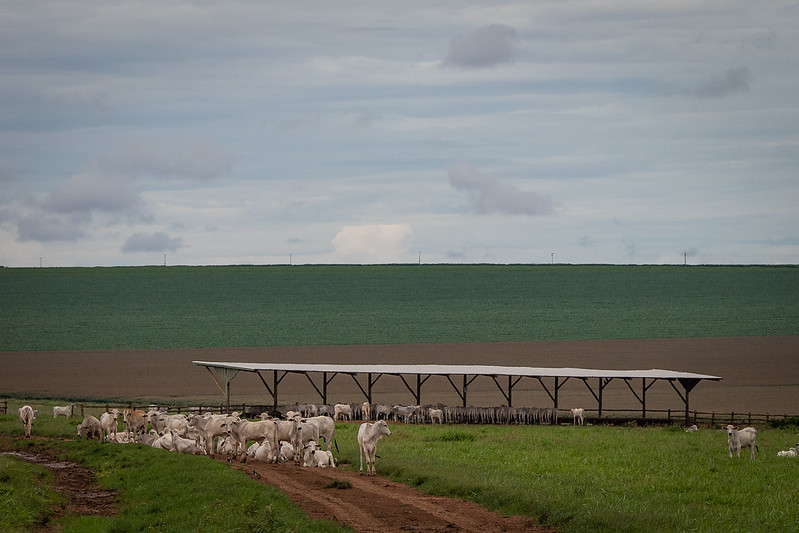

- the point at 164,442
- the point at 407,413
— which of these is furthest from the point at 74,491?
the point at 407,413

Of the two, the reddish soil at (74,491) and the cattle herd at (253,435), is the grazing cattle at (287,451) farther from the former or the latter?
the reddish soil at (74,491)

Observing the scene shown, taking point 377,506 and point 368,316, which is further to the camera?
point 368,316

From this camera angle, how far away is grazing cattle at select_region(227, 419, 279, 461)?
2923 cm

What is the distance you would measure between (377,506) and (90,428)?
18.8m

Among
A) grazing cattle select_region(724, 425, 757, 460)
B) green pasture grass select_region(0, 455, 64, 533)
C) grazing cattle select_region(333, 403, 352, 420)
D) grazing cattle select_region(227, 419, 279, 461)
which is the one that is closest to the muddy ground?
green pasture grass select_region(0, 455, 64, 533)

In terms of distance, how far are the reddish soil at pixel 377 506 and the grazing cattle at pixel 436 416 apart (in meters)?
21.1

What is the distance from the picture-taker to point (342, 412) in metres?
48.6

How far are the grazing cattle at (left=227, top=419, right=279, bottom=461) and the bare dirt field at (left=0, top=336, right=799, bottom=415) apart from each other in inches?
1255

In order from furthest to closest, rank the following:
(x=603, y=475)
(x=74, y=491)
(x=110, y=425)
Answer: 1. (x=110, y=425)
2. (x=603, y=475)
3. (x=74, y=491)

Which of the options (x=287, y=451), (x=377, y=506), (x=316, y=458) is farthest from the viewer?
(x=287, y=451)

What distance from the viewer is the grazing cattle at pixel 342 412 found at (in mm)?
47909

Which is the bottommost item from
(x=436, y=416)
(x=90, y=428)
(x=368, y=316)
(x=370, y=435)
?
(x=90, y=428)

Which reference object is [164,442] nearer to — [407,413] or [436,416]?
[407,413]

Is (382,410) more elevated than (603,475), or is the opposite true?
(382,410)
